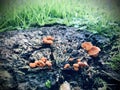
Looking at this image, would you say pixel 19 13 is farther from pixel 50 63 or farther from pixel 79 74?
pixel 79 74

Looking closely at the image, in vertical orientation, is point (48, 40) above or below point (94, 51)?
above

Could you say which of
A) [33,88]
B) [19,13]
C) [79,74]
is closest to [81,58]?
[79,74]

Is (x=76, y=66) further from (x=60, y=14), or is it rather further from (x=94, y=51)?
(x=60, y=14)

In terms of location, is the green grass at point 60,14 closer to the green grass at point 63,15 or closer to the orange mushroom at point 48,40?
the green grass at point 63,15

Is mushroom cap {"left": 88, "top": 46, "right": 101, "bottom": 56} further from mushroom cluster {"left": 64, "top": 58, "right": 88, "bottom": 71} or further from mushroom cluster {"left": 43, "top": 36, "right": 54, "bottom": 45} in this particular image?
mushroom cluster {"left": 43, "top": 36, "right": 54, "bottom": 45}

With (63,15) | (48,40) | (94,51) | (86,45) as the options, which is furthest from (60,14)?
(94,51)

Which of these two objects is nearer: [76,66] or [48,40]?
[76,66]
